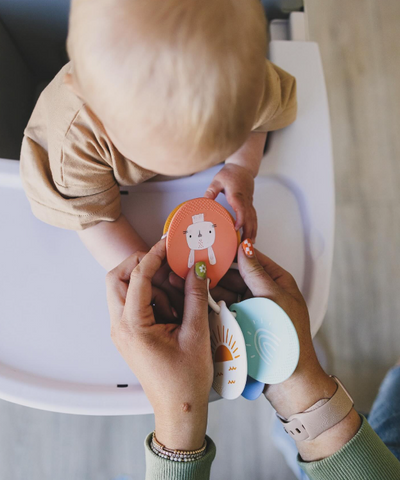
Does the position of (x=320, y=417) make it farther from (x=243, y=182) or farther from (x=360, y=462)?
(x=243, y=182)

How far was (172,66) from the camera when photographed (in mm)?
268

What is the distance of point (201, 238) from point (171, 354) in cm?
13

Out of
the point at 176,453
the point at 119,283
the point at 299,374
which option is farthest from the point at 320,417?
the point at 119,283

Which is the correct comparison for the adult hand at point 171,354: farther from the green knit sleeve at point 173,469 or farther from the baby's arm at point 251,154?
the baby's arm at point 251,154

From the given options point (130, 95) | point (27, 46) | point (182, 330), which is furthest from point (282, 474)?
point (27, 46)

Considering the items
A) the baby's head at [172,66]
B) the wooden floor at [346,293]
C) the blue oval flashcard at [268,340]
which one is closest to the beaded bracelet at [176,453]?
the blue oval flashcard at [268,340]

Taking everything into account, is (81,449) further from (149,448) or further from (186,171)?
(186,171)

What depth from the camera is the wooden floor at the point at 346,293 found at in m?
0.84

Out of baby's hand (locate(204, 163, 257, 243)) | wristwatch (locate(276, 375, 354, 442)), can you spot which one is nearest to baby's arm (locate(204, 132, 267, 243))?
baby's hand (locate(204, 163, 257, 243))

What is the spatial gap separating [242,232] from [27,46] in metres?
0.50

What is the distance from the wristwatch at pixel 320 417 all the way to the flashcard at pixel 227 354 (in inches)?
3.8

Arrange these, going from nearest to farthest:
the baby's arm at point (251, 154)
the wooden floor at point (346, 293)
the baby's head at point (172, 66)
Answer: the baby's head at point (172, 66) → the baby's arm at point (251, 154) → the wooden floor at point (346, 293)

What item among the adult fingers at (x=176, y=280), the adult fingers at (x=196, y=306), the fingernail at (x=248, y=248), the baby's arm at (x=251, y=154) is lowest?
the adult fingers at (x=176, y=280)

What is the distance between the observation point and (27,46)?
2.14ft
